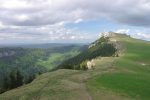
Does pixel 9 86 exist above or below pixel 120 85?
below

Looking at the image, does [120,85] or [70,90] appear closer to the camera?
[70,90]

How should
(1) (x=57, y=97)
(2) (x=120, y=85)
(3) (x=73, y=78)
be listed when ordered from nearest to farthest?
1. (1) (x=57, y=97)
2. (2) (x=120, y=85)
3. (3) (x=73, y=78)

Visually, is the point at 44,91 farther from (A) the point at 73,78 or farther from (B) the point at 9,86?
(B) the point at 9,86

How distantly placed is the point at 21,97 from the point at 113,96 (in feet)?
50.8

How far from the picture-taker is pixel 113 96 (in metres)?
55.2

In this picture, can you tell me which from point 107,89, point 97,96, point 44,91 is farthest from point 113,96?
point 44,91

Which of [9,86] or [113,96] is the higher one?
[113,96]

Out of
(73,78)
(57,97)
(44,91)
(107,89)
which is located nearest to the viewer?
(57,97)

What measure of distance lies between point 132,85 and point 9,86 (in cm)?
8594

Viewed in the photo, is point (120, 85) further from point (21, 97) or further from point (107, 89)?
point (21, 97)

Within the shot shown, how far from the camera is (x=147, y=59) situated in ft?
499

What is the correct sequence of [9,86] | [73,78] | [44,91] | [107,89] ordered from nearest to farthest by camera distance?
[44,91] < [107,89] < [73,78] < [9,86]

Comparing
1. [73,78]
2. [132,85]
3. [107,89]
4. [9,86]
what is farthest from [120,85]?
[9,86]

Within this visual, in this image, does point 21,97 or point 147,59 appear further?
point 147,59
